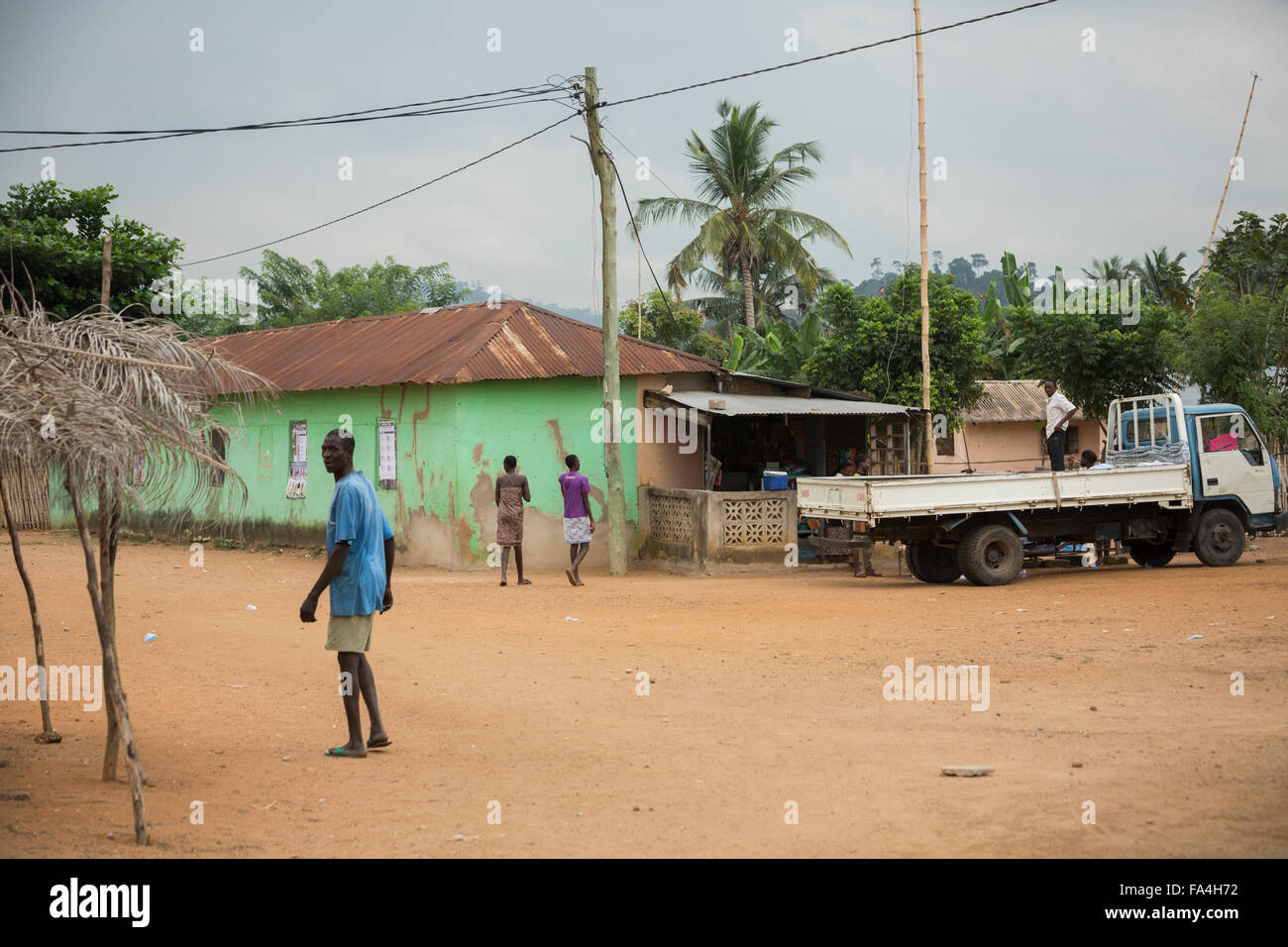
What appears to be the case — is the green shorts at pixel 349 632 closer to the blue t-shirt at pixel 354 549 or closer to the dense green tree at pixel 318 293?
the blue t-shirt at pixel 354 549

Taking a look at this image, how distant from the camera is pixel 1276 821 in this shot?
5.00 meters

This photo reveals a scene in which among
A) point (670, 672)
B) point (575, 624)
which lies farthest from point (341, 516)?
point (575, 624)

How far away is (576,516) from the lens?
52.6 feet

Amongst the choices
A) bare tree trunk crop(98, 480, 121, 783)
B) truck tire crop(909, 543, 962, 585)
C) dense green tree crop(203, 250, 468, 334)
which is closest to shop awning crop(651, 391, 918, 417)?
truck tire crop(909, 543, 962, 585)

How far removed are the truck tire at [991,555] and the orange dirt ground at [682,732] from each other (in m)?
0.88

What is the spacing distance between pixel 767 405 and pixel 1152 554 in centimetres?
621

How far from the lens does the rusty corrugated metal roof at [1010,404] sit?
117ft

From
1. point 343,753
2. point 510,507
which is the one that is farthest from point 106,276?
point 510,507

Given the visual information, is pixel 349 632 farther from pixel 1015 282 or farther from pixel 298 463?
pixel 1015 282

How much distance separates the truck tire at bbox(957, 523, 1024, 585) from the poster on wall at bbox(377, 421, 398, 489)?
902 cm

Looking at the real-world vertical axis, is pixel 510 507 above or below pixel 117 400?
below

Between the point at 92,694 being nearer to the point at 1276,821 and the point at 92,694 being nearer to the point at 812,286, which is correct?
the point at 1276,821

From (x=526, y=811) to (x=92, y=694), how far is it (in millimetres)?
4551
